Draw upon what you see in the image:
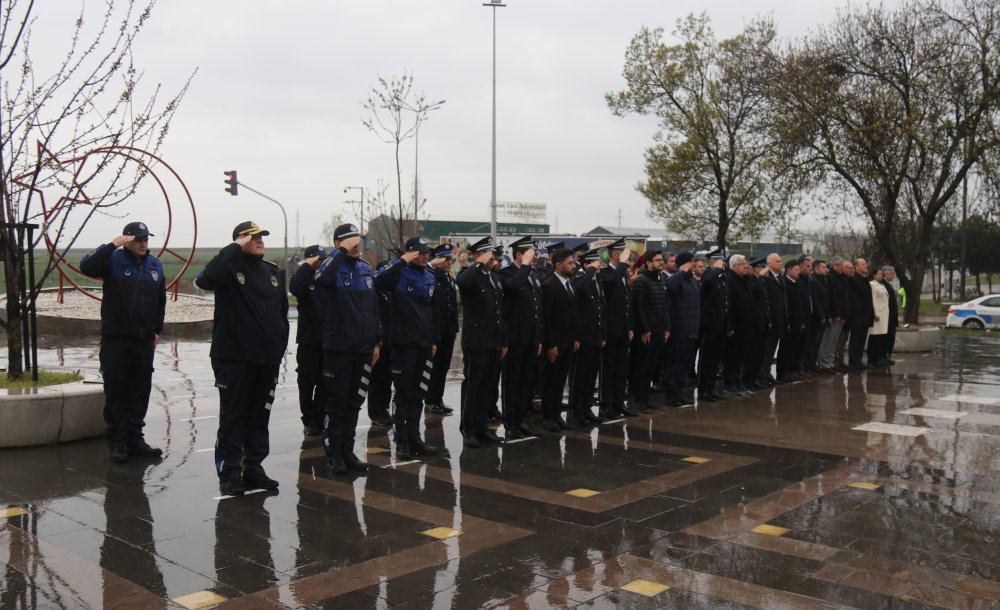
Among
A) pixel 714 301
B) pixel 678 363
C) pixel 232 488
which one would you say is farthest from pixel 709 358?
pixel 232 488

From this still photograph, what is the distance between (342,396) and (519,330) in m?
2.31

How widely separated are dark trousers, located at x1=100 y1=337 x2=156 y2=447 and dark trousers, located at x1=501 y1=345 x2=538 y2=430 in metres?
3.40

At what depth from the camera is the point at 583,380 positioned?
950cm

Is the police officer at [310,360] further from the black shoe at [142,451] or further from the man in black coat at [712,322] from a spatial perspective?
the man in black coat at [712,322]

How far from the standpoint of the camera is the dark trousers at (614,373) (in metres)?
9.92

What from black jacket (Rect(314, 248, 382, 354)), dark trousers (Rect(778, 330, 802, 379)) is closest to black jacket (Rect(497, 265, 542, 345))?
black jacket (Rect(314, 248, 382, 354))

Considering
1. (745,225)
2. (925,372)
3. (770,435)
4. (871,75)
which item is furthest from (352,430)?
(745,225)

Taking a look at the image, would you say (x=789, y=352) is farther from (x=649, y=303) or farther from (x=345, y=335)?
(x=345, y=335)

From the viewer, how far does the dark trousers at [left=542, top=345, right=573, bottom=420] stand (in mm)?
9156

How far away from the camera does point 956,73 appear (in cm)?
2084

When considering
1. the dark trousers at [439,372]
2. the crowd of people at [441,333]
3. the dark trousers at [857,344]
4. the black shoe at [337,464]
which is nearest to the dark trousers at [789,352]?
the crowd of people at [441,333]

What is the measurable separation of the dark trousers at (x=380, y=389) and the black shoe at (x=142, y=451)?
102 inches

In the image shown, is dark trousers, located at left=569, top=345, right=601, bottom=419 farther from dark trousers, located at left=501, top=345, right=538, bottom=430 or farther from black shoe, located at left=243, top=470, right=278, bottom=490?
black shoe, located at left=243, top=470, right=278, bottom=490

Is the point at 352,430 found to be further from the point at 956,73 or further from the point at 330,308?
the point at 956,73
